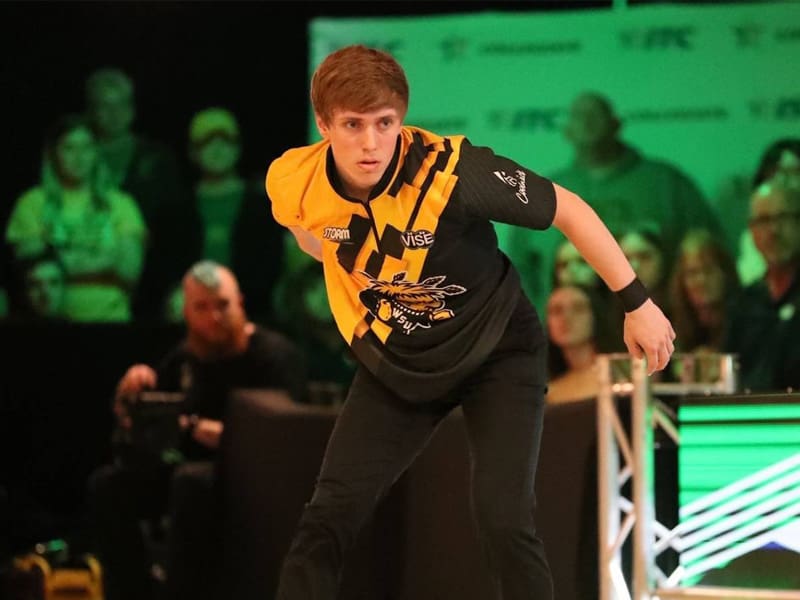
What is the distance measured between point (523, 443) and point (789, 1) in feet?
12.7

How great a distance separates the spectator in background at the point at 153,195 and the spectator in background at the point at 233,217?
0.08 meters

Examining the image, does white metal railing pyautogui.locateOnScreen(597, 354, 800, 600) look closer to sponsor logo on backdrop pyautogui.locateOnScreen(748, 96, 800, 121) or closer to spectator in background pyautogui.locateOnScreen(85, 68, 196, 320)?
sponsor logo on backdrop pyautogui.locateOnScreen(748, 96, 800, 121)

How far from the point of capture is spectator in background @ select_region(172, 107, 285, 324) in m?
6.43

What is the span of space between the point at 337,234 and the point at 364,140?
0.23 meters

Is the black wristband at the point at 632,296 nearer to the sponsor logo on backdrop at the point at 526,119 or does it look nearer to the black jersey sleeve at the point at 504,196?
the black jersey sleeve at the point at 504,196

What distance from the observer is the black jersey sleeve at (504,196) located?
2674mm

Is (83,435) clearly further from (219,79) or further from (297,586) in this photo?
(297,586)

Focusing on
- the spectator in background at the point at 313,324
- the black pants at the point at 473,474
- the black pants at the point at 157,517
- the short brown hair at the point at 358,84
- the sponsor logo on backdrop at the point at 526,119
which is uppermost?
the sponsor logo on backdrop at the point at 526,119

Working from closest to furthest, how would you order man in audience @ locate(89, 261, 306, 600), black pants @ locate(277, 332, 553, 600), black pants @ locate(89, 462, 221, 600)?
1. black pants @ locate(277, 332, 553, 600)
2. black pants @ locate(89, 462, 221, 600)
3. man in audience @ locate(89, 261, 306, 600)

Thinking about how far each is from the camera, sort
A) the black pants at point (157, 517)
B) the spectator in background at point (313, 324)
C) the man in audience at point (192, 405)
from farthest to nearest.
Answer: the spectator in background at point (313, 324) → the man in audience at point (192, 405) → the black pants at point (157, 517)

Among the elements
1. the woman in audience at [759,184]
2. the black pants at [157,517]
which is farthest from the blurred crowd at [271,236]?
the black pants at [157,517]

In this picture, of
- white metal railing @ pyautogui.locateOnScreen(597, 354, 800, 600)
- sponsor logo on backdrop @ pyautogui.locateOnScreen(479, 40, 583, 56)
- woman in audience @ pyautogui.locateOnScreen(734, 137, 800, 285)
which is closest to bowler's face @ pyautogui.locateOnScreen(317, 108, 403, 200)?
white metal railing @ pyautogui.locateOnScreen(597, 354, 800, 600)

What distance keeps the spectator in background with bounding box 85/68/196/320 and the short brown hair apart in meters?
3.93

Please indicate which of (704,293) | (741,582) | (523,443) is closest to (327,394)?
(741,582)
